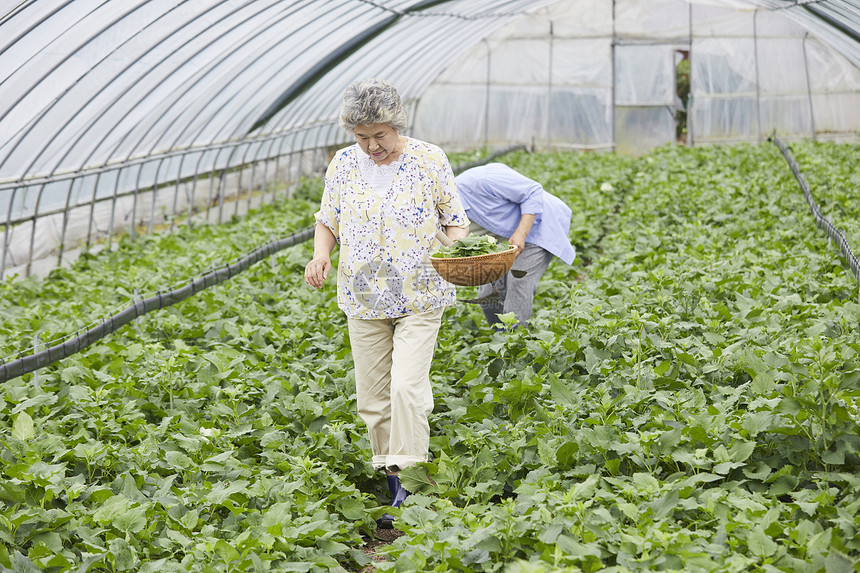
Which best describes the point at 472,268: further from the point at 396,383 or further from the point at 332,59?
the point at 332,59

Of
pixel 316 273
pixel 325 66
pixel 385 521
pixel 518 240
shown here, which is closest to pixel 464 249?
pixel 316 273

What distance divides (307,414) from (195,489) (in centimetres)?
95

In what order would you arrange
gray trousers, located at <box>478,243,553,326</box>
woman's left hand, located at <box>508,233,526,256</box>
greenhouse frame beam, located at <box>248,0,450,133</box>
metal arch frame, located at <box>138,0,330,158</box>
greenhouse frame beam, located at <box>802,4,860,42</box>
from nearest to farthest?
woman's left hand, located at <box>508,233,526,256</box> < gray trousers, located at <box>478,243,553,326</box> < metal arch frame, located at <box>138,0,330,158</box> < greenhouse frame beam, located at <box>248,0,450,133</box> < greenhouse frame beam, located at <box>802,4,860,42</box>

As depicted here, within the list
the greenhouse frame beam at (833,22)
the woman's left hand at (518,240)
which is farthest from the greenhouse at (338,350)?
the greenhouse frame beam at (833,22)

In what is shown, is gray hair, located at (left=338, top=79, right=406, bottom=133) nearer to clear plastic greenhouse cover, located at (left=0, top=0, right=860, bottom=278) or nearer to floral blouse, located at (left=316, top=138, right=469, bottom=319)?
floral blouse, located at (left=316, top=138, right=469, bottom=319)

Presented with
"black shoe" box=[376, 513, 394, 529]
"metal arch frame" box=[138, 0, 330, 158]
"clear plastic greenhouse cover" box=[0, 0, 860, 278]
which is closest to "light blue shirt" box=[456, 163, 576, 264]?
"black shoe" box=[376, 513, 394, 529]

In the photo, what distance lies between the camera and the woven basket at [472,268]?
3661 mm

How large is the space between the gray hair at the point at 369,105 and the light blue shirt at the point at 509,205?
56.0 inches

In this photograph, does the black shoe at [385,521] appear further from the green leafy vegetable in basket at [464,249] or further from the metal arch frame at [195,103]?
the metal arch frame at [195,103]

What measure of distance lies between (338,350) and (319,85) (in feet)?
30.0

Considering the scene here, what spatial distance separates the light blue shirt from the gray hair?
1.42 m

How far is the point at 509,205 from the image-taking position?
5.12 metres

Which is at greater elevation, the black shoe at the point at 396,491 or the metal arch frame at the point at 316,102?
the metal arch frame at the point at 316,102

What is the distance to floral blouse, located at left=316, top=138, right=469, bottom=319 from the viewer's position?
3695mm
